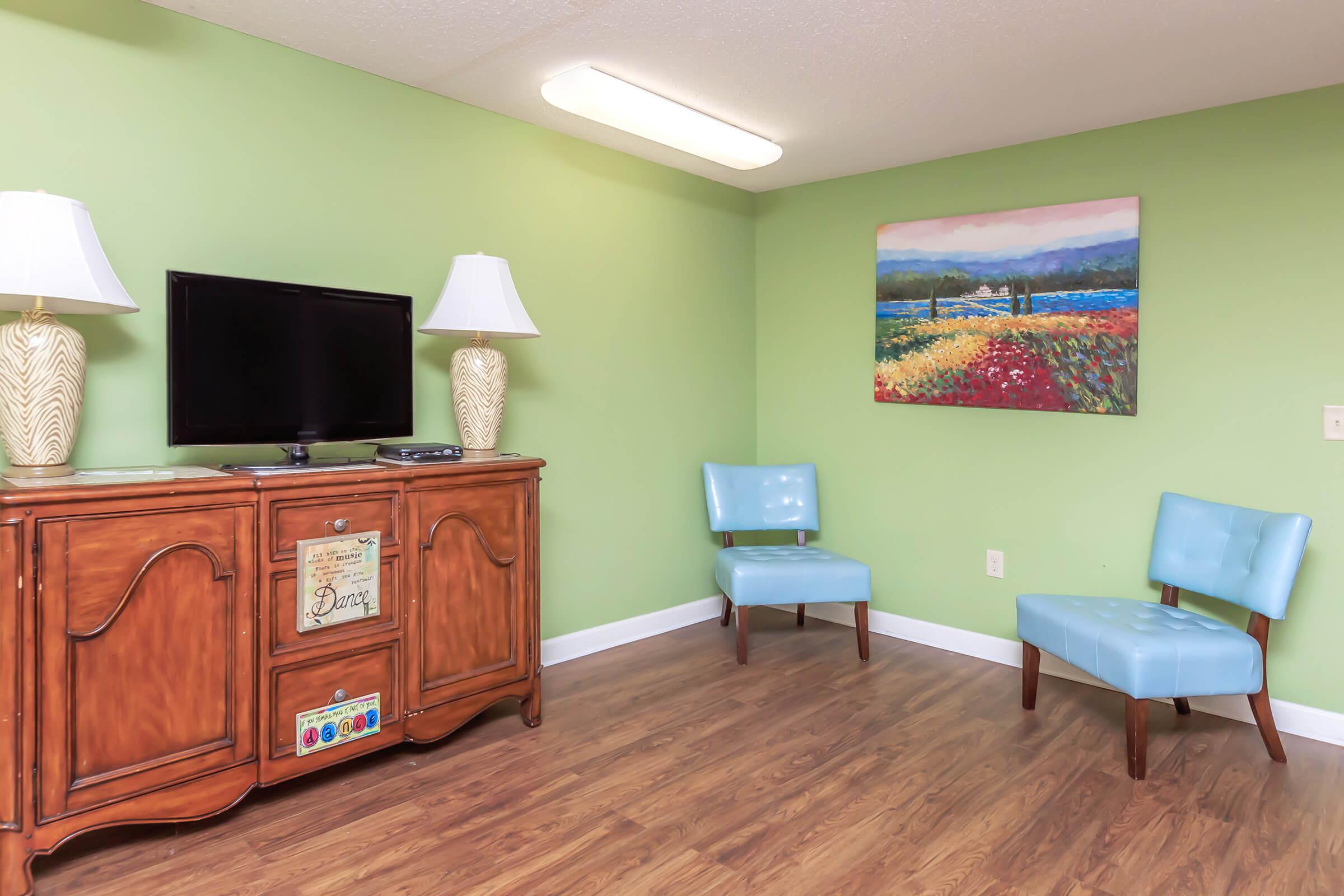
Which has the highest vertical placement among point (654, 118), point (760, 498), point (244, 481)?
point (654, 118)

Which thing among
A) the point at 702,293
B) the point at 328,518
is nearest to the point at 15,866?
the point at 328,518

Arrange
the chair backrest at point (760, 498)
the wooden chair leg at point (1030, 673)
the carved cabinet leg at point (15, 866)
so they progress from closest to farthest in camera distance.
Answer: the carved cabinet leg at point (15, 866), the wooden chair leg at point (1030, 673), the chair backrest at point (760, 498)

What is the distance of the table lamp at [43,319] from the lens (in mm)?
1871

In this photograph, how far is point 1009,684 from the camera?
327 centimetres

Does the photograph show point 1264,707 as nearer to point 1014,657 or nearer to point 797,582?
point 1014,657

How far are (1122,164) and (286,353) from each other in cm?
321

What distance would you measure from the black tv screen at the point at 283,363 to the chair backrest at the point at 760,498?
5.69 feet

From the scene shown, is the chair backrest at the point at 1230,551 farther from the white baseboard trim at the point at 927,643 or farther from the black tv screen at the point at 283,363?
the black tv screen at the point at 283,363

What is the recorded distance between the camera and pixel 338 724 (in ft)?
7.55

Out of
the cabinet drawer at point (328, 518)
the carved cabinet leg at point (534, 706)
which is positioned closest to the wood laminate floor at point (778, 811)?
the carved cabinet leg at point (534, 706)

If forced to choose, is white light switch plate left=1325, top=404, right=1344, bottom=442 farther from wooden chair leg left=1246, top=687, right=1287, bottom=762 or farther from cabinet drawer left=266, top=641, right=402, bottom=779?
cabinet drawer left=266, top=641, right=402, bottom=779

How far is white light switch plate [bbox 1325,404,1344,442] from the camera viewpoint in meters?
2.74

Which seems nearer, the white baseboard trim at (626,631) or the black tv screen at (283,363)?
the black tv screen at (283,363)

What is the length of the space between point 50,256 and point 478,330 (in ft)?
3.81
